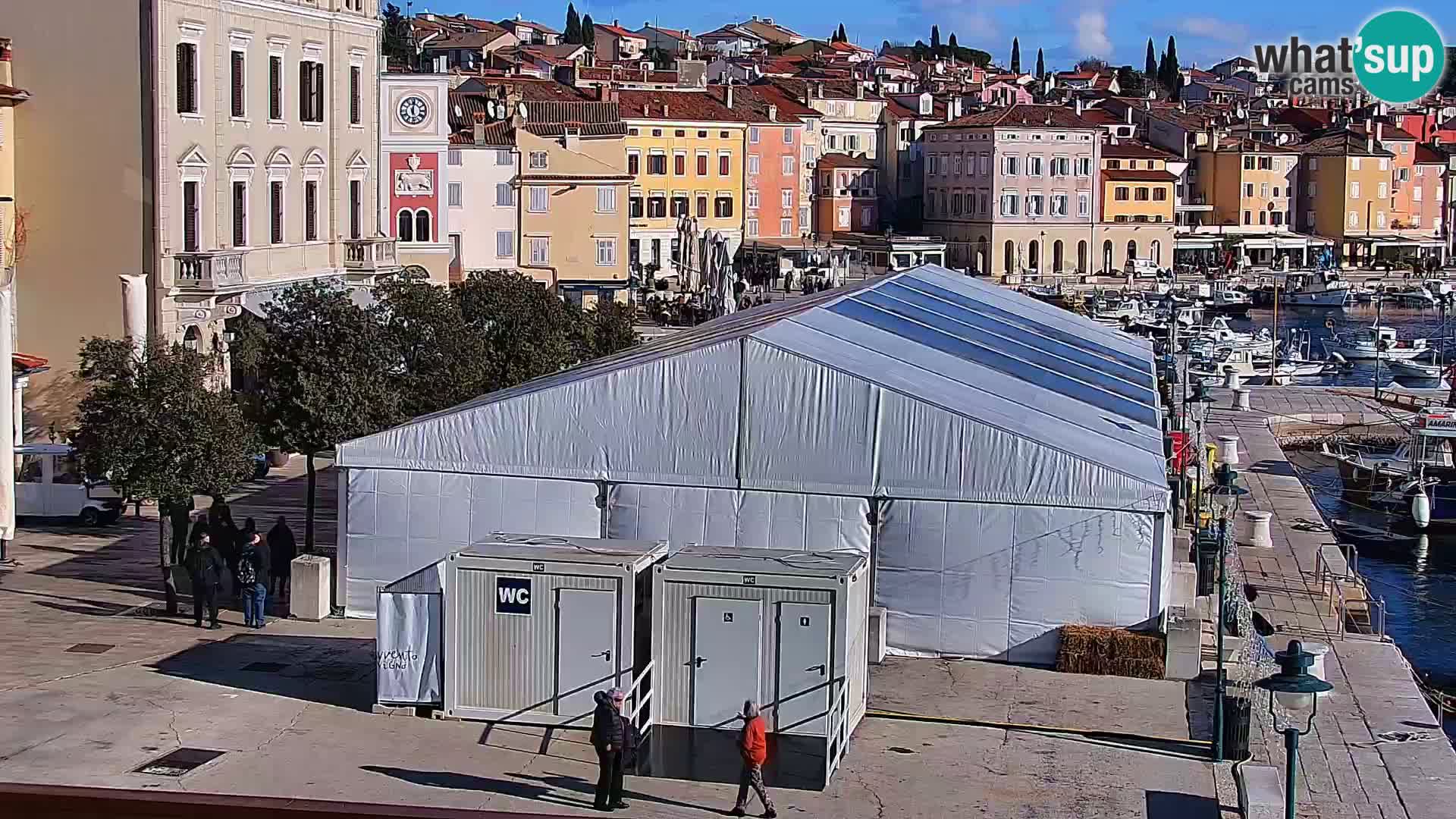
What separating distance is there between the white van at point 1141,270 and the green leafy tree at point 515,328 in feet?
240

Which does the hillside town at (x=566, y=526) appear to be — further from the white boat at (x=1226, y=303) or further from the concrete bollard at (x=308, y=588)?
the white boat at (x=1226, y=303)

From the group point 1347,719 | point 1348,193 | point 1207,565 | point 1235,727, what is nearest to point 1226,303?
point 1348,193

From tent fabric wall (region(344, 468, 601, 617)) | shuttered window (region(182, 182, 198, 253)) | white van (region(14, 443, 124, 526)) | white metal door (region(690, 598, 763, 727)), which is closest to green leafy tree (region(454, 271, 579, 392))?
shuttered window (region(182, 182, 198, 253))

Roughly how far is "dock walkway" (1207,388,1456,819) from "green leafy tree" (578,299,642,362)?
10865mm

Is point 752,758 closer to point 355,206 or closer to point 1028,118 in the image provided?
point 355,206

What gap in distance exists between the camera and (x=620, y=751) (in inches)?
510

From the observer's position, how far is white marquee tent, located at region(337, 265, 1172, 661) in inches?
712

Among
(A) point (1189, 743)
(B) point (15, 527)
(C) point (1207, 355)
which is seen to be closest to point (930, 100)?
(C) point (1207, 355)

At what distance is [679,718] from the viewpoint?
48.6 ft

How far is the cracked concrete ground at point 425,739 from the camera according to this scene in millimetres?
13414

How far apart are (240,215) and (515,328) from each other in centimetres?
740

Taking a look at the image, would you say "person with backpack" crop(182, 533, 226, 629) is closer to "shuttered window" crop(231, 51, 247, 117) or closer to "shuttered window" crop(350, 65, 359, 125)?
"shuttered window" crop(231, 51, 247, 117)

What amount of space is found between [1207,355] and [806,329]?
44.0 metres

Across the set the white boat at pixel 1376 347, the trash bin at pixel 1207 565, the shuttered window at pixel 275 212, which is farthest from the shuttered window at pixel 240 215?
the white boat at pixel 1376 347
